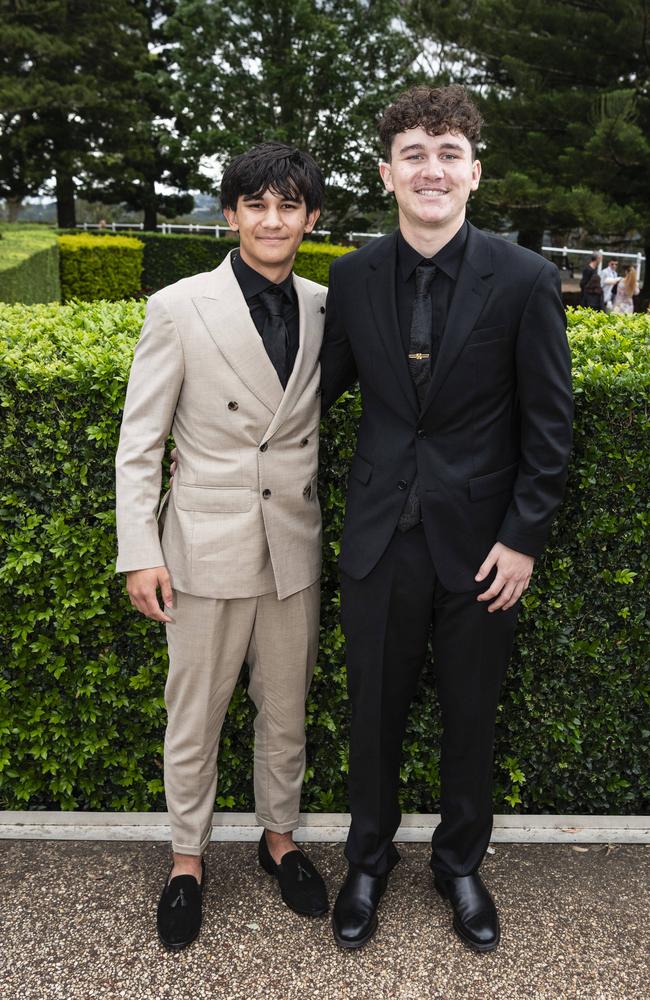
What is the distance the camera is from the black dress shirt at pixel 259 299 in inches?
95.7

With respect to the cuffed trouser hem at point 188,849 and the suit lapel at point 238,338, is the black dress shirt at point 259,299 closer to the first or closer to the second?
the suit lapel at point 238,338

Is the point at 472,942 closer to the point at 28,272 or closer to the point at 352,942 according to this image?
the point at 352,942

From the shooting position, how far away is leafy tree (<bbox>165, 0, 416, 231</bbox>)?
27.8 m

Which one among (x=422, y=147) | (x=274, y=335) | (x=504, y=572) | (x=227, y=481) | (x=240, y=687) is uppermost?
(x=422, y=147)

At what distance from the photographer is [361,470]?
2432 millimetres

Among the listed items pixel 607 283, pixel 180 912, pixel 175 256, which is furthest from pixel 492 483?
pixel 175 256

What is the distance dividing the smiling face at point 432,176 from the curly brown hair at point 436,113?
18 mm

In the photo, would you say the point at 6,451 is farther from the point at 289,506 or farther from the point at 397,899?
the point at 397,899

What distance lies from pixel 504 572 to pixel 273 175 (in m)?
1.24

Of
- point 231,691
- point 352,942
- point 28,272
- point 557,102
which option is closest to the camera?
point 352,942

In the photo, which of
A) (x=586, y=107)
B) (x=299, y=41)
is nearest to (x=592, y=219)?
(x=586, y=107)

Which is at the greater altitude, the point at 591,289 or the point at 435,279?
the point at 435,279

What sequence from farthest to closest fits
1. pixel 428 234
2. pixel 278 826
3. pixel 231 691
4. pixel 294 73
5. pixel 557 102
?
pixel 294 73 → pixel 557 102 → pixel 278 826 → pixel 231 691 → pixel 428 234

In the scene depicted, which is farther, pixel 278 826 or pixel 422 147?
pixel 278 826
